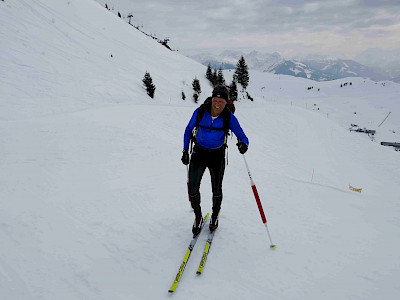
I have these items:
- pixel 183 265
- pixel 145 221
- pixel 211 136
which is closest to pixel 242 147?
pixel 211 136

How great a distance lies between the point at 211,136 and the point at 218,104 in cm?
63

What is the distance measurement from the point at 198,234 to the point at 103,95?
21.8 metres

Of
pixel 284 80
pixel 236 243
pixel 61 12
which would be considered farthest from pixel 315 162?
pixel 284 80

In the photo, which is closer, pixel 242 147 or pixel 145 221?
pixel 242 147

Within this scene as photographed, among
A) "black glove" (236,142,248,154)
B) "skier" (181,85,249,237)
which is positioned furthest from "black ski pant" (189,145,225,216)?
"black glove" (236,142,248,154)

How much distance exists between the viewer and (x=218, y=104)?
17.7ft

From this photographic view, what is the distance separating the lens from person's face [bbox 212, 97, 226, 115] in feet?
17.7

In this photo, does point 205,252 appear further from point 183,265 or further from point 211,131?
point 211,131

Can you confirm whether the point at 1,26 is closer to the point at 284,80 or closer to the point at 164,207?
the point at 164,207

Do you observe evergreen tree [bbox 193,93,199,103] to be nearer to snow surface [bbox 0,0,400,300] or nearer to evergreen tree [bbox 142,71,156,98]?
evergreen tree [bbox 142,71,156,98]

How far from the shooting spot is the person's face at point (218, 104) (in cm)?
539

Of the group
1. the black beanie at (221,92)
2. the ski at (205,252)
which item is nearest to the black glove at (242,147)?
the black beanie at (221,92)

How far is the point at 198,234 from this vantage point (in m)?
6.01

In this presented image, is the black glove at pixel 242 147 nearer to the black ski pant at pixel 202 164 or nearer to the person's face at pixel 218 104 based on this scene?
the black ski pant at pixel 202 164
